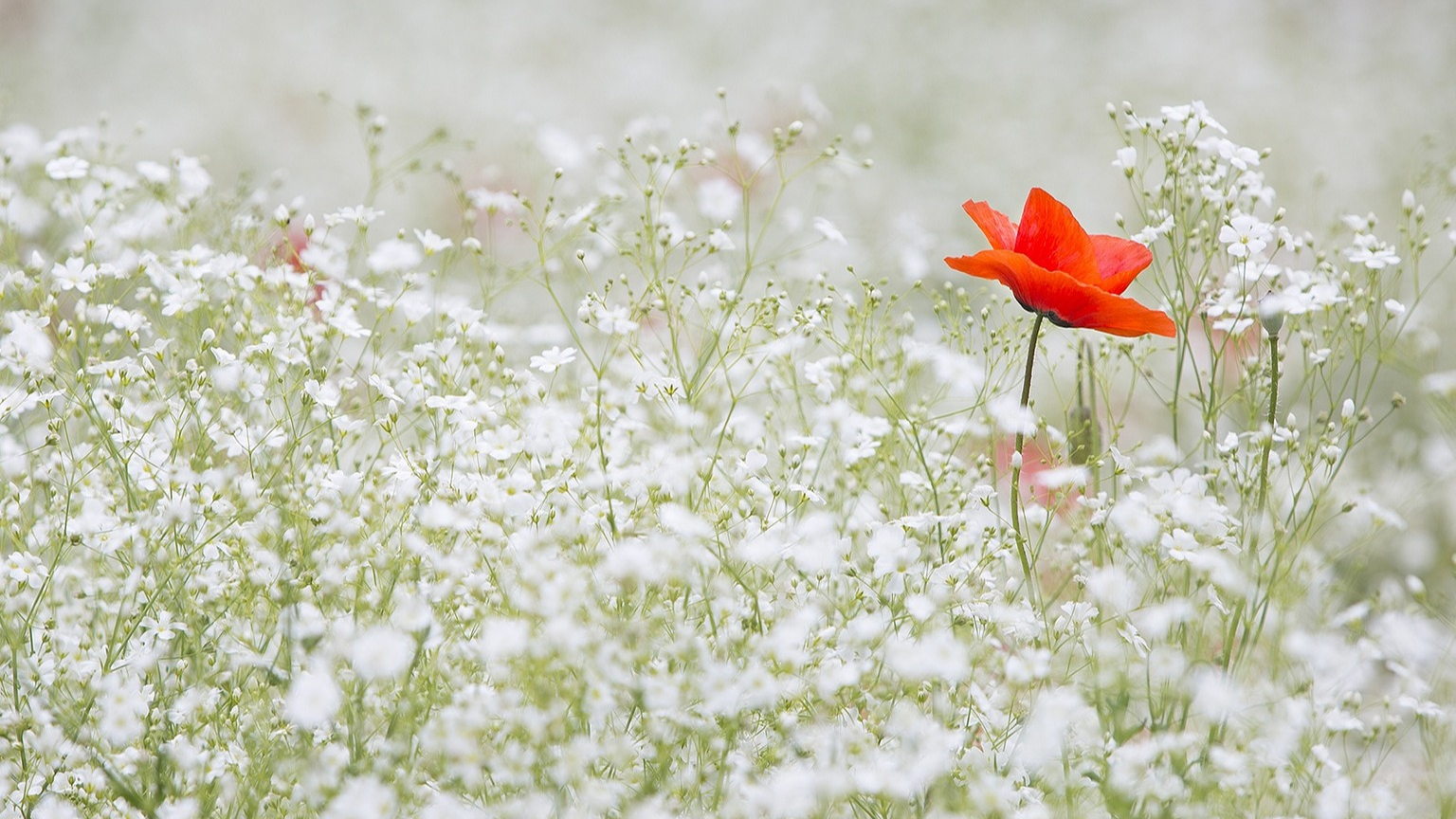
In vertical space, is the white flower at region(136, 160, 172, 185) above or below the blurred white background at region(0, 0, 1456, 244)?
below

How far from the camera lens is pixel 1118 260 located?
3.40 ft

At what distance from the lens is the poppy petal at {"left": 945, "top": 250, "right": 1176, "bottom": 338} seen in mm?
941

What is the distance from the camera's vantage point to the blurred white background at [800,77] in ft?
8.91

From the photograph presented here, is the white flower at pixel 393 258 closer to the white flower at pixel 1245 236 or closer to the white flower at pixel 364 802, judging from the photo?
the white flower at pixel 364 802

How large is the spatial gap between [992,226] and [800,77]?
83.4 inches

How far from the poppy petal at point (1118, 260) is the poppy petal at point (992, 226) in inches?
3.0

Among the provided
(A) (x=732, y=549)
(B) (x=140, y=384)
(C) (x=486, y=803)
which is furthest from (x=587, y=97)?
(C) (x=486, y=803)

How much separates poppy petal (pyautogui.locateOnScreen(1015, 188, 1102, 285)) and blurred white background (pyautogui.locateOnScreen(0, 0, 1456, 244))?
147 cm

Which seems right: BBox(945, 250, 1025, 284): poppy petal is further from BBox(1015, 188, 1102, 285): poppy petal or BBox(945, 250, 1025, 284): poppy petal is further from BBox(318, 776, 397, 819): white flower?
BBox(318, 776, 397, 819): white flower

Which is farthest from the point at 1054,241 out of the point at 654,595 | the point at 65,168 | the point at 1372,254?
the point at 65,168

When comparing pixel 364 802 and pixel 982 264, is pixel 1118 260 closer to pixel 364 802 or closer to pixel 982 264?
pixel 982 264

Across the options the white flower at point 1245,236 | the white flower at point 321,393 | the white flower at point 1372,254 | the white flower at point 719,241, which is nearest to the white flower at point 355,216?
the white flower at point 321,393

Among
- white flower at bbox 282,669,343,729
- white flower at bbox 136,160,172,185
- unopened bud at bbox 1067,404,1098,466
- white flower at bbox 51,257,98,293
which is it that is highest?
white flower at bbox 136,160,172,185

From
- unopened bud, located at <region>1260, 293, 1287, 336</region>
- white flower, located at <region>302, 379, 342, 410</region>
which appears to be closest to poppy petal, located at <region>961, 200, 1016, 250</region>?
unopened bud, located at <region>1260, 293, 1287, 336</region>
